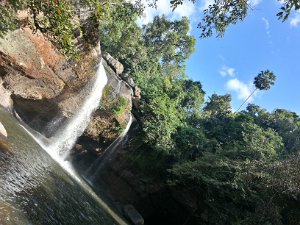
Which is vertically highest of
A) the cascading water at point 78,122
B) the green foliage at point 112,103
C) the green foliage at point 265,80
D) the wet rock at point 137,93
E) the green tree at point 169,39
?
the green foliage at point 265,80

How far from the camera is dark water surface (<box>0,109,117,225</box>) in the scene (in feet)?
35.4

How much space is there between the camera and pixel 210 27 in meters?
9.80

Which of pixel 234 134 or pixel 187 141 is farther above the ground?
pixel 234 134

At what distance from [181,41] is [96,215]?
44.7m

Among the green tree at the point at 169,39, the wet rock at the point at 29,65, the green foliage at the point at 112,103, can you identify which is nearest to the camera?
the wet rock at the point at 29,65

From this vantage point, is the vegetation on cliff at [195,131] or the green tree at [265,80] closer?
the vegetation on cliff at [195,131]

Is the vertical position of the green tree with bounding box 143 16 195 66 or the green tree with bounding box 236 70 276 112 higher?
the green tree with bounding box 236 70 276 112

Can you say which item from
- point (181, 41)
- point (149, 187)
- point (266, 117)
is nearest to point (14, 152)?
point (149, 187)

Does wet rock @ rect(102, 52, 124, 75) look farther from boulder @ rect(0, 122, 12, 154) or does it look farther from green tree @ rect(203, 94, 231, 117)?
green tree @ rect(203, 94, 231, 117)

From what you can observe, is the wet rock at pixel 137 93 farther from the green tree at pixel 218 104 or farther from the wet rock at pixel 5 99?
the green tree at pixel 218 104

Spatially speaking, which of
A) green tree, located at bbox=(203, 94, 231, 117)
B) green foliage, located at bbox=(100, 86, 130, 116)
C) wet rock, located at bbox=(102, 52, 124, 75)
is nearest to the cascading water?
green foliage, located at bbox=(100, 86, 130, 116)

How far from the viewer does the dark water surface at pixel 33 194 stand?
10.8 meters

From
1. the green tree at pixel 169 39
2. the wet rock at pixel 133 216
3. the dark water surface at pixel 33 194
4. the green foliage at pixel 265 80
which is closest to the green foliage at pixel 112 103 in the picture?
the wet rock at pixel 133 216

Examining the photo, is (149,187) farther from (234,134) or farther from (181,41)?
(181,41)
